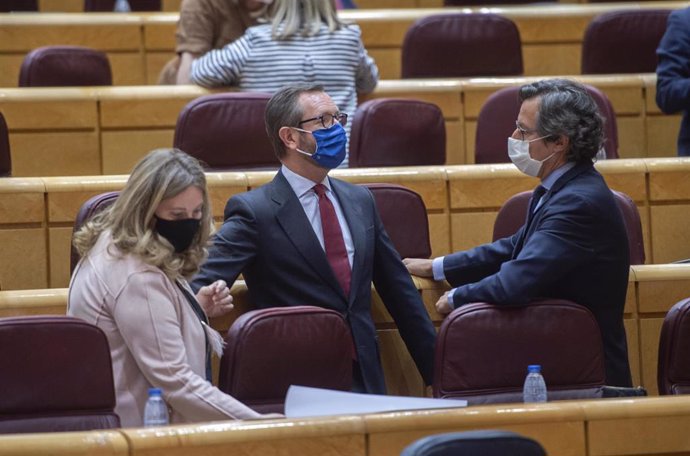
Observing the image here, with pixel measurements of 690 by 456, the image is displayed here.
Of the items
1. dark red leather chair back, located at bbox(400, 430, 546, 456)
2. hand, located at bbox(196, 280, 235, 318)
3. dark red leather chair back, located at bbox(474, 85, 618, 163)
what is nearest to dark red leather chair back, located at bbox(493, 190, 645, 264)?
dark red leather chair back, located at bbox(474, 85, 618, 163)

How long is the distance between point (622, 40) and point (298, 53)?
3.27 feet

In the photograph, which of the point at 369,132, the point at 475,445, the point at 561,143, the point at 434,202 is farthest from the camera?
the point at 369,132

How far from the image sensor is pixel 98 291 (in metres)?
1.71

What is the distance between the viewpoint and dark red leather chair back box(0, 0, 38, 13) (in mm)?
3895

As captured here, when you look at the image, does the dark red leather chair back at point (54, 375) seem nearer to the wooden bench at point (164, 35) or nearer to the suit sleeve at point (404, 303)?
the suit sleeve at point (404, 303)

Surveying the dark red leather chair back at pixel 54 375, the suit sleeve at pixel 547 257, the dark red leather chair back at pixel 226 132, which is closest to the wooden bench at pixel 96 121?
the dark red leather chair back at pixel 226 132

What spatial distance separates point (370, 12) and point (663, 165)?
1418 mm

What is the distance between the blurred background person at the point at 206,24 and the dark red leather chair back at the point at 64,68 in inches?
8.4

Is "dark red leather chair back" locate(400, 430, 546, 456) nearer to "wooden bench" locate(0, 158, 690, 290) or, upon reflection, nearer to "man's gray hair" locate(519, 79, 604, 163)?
"man's gray hair" locate(519, 79, 604, 163)

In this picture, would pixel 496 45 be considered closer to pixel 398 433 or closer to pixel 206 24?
pixel 206 24

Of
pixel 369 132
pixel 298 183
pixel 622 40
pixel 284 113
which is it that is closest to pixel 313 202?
pixel 298 183

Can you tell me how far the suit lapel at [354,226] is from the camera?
6.63ft

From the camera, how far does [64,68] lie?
319 cm

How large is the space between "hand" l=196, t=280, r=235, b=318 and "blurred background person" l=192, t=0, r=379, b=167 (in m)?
1.05
